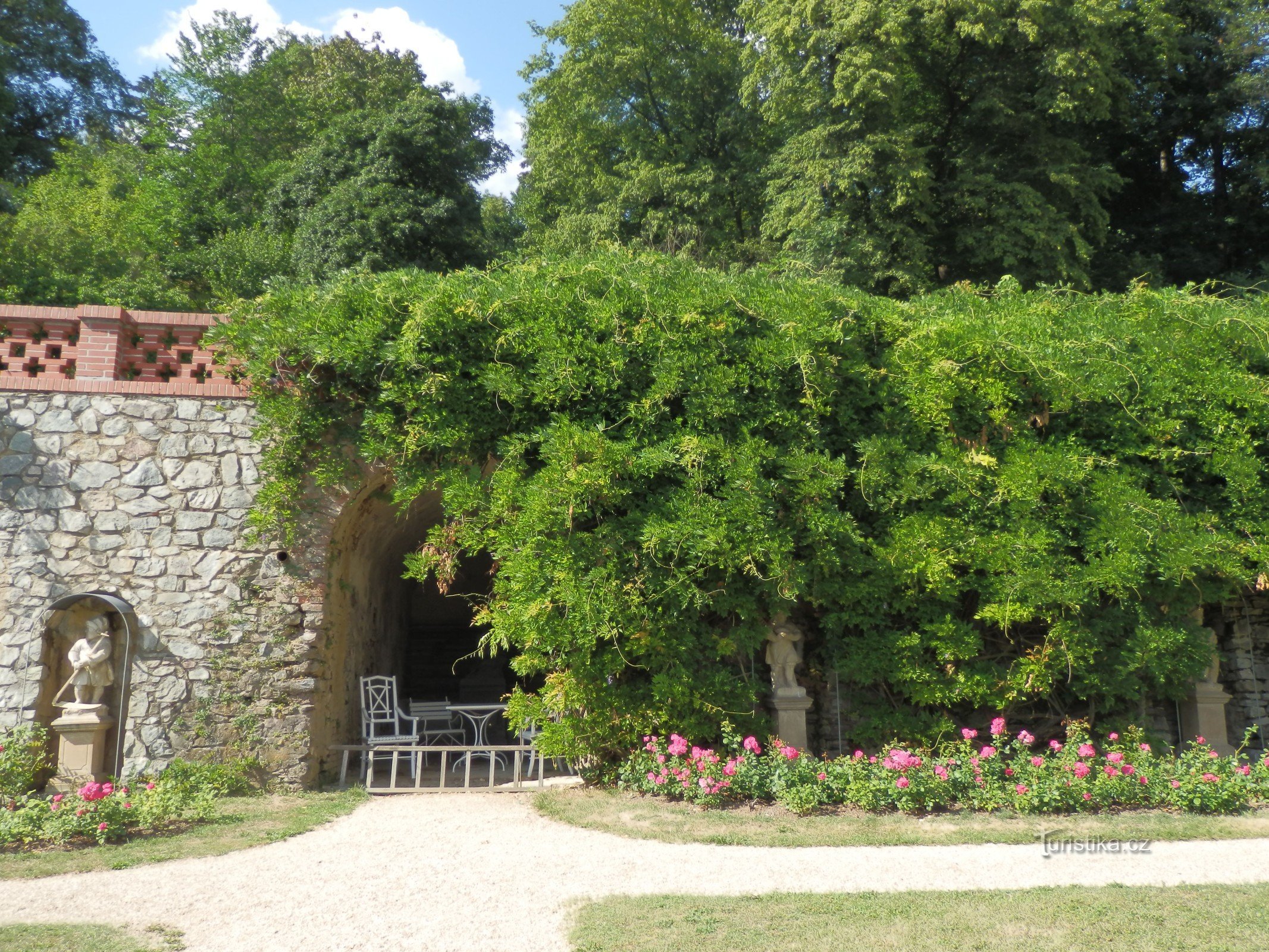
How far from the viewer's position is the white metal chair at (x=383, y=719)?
342 inches

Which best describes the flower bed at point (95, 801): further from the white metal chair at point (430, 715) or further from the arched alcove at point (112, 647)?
the white metal chair at point (430, 715)

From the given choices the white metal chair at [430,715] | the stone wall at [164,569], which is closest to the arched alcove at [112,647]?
the stone wall at [164,569]

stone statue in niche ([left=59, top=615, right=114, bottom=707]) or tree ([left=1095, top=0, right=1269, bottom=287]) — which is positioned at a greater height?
tree ([left=1095, top=0, right=1269, bottom=287])

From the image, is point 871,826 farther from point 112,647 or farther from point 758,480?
point 112,647

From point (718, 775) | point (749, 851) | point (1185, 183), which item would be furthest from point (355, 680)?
point (1185, 183)

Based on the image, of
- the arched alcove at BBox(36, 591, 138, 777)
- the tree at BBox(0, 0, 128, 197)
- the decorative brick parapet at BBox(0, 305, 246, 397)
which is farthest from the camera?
the tree at BBox(0, 0, 128, 197)

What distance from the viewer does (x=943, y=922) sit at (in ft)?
14.6

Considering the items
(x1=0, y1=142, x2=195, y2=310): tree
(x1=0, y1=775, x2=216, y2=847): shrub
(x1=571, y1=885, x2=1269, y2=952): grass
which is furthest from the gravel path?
(x1=0, y1=142, x2=195, y2=310): tree

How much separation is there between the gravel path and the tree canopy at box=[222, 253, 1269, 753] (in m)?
1.80

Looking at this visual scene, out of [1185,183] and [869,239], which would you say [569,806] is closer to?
[869,239]

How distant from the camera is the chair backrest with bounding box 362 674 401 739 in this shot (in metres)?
8.91

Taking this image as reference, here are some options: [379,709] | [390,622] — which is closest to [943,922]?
[379,709]

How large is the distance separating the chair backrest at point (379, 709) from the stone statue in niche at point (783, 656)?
3660 millimetres
